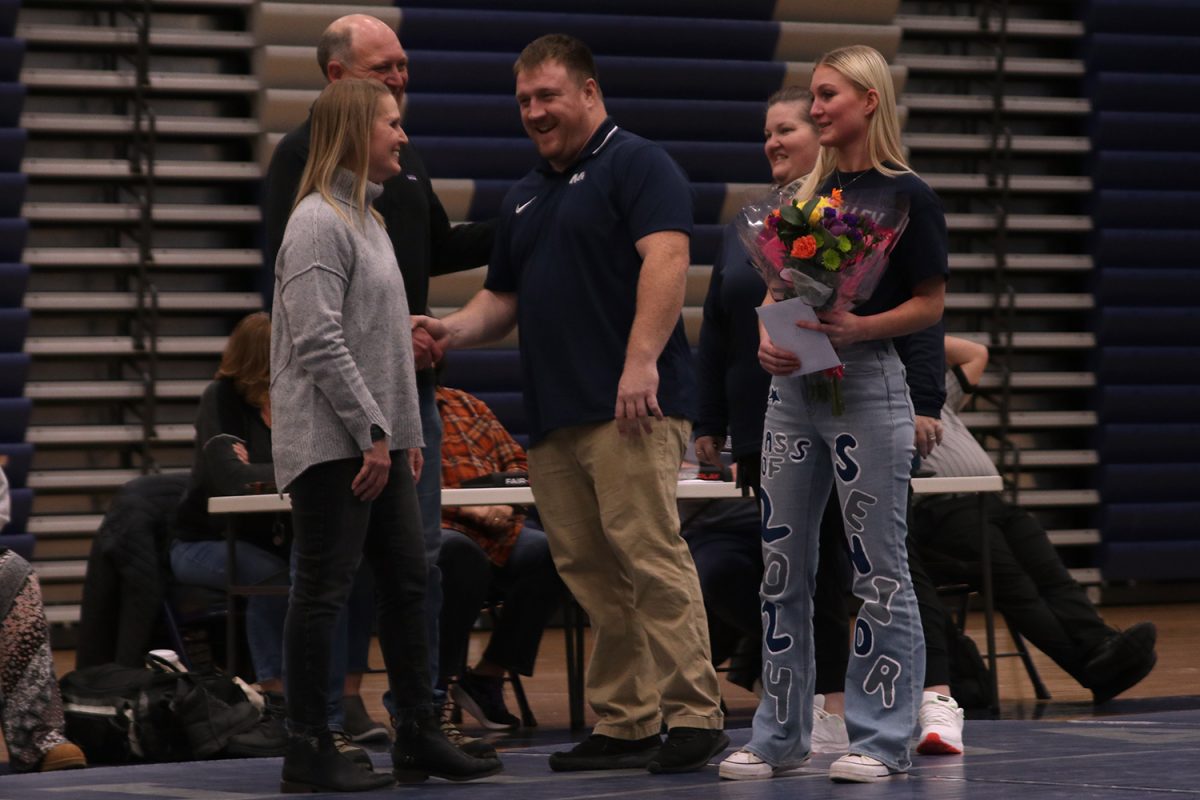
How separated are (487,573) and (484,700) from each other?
0.39m

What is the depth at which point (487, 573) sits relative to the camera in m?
5.29

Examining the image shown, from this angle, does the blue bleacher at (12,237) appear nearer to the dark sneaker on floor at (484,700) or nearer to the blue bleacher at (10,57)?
the blue bleacher at (10,57)

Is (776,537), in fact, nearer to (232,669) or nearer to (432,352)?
(432,352)

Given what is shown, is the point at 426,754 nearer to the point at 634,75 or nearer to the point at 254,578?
the point at 254,578

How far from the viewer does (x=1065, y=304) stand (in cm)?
910

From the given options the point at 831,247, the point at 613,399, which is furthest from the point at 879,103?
the point at 613,399

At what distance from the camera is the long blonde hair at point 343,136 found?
366 centimetres

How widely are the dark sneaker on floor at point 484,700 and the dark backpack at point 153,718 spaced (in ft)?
2.63

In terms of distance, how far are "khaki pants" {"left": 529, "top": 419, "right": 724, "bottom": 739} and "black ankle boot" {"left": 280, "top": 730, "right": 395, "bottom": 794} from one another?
0.59 meters

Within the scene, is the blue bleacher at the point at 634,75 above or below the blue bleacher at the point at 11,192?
above

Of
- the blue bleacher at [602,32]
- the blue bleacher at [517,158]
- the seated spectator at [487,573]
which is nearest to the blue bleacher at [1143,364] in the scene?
the blue bleacher at [517,158]

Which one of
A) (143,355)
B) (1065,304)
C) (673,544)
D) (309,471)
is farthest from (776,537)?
(1065,304)

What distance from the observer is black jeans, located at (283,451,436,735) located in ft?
11.6

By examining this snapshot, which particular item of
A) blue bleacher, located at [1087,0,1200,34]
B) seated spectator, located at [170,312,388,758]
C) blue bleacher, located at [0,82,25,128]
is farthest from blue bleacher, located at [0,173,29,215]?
blue bleacher, located at [1087,0,1200,34]
